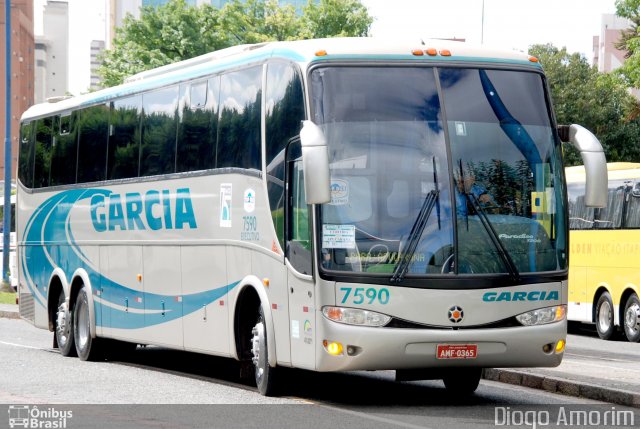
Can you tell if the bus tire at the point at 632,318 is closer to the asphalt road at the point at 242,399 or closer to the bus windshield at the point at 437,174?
the asphalt road at the point at 242,399

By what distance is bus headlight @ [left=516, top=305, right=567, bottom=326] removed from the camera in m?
13.2

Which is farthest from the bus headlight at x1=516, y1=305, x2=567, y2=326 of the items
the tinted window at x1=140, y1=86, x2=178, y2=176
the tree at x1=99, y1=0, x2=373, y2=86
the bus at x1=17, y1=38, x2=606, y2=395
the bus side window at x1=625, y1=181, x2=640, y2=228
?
the tree at x1=99, y1=0, x2=373, y2=86

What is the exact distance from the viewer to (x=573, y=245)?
104 feet

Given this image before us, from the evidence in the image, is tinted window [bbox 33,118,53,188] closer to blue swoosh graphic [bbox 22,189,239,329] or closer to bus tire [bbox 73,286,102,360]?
blue swoosh graphic [bbox 22,189,239,329]

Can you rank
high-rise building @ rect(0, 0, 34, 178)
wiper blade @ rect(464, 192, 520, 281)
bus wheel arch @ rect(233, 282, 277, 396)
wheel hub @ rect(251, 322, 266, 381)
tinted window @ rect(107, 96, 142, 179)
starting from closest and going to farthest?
1. wiper blade @ rect(464, 192, 520, 281)
2. bus wheel arch @ rect(233, 282, 277, 396)
3. wheel hub @ rect(251, 322, 266, 381)
4. tinted window @ rect(107, 96, 142, 179)
5. high-rise building @ rect(0, 0, 34, 178)

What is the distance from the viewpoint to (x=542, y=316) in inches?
523

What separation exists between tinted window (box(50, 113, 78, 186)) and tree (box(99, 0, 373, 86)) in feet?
119

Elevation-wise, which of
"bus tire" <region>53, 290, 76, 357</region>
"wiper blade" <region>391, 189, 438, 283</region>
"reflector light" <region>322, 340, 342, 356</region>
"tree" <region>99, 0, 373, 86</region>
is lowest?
"bus tire" <region>53, 290, 76, 357</region>

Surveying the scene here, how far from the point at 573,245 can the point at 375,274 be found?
1977 centimetres

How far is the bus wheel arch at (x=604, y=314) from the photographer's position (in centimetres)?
2962

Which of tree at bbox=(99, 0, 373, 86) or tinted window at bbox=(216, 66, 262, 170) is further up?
tree at bbox=(99, 0, 373, 86)

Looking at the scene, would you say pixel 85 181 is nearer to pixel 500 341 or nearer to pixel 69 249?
pixel 69 249

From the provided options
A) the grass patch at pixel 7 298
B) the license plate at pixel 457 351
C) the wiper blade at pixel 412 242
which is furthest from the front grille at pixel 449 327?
the grass patch at pixel 7 298

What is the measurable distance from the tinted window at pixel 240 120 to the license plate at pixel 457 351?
119 inches
